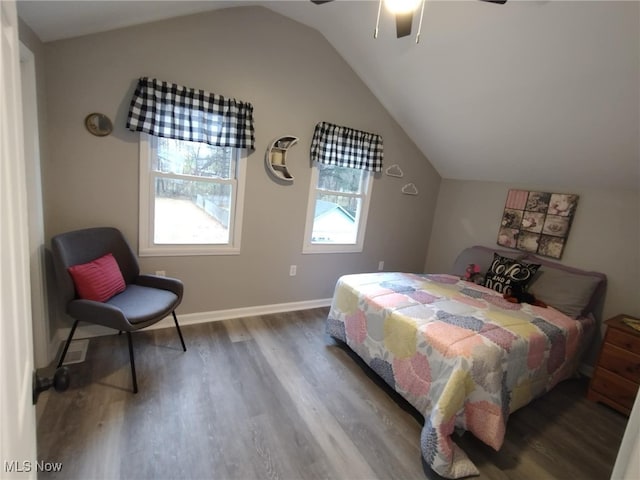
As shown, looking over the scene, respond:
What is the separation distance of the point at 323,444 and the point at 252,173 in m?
2.17

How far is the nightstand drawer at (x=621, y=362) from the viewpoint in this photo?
2139mm

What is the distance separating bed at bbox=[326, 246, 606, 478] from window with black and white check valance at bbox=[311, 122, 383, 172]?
124 centimetres

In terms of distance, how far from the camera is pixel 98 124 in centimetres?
221

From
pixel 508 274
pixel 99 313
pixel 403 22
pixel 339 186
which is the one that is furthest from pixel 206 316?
pixel 508 274

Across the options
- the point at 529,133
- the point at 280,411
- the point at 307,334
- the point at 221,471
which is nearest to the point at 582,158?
the point at 529,133

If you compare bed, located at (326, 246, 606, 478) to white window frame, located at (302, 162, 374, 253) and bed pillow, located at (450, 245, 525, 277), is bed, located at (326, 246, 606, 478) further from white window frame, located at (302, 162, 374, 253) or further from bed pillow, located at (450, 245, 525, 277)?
white window frame, located at (302, 162, 374, 253)

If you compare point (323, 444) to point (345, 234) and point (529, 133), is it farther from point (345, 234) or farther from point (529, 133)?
point (529, 133)

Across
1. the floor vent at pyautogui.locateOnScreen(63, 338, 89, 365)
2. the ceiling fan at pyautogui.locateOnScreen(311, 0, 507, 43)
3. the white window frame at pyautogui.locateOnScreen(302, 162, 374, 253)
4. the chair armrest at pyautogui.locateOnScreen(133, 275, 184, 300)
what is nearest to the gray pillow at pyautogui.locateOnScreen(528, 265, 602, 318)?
the white window frame at pyautogui.locateOnScreen(302, 162, 374, 253)

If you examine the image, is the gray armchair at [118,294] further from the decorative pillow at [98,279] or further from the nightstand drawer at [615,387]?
the nightstand drawer at [615,387]

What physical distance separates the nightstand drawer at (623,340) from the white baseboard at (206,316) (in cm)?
243

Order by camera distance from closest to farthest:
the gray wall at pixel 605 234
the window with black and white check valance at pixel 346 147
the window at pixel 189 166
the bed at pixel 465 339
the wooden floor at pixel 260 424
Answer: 1. the wooden floor at pixel 260 424
2. the bed at pixel 465 339
3. the window at pixel 189 166
4. the gray wall at pixel 605 234
5. the window with black and white check valance at pixel 346 147

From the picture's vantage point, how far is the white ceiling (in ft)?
5.84

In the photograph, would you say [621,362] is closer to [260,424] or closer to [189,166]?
[260,424]

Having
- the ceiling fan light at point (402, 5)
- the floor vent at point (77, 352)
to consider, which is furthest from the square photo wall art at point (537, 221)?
the floor vent at point (77, 352)
